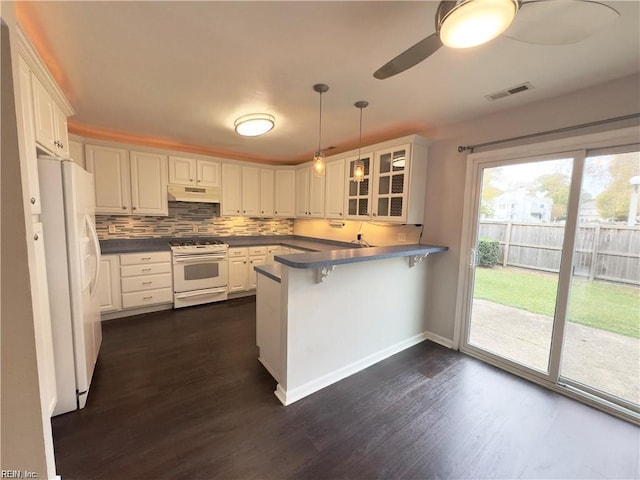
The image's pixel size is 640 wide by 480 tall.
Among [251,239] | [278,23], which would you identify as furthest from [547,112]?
[251,239]

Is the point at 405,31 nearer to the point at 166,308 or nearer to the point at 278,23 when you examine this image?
the point at 278,23

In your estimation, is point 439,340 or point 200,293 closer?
point 439,340

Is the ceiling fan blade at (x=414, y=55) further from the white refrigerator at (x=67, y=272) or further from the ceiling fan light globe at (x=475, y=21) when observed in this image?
the white refrigerator at (x=67, y=272)

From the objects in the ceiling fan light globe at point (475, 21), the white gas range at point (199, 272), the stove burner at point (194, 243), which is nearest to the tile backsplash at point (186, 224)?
the stove burner at point (194, 243)

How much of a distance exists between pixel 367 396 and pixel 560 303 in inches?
72.7

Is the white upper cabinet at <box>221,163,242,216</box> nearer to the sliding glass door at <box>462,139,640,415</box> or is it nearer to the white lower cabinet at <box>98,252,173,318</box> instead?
the white lower cabinet at <box>98,252,173,318</box>

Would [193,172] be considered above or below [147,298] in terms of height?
above

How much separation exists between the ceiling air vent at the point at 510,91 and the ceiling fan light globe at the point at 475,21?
1.42 m

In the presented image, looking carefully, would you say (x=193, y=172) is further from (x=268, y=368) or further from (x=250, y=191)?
(x=268, y=368)

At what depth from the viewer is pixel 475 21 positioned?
0.94 metres

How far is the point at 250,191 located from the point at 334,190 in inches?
63.9

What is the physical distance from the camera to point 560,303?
2262 millimetres

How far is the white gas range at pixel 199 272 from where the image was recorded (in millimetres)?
3826

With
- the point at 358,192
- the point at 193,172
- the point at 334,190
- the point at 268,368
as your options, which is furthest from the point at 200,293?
the point at 358,192
